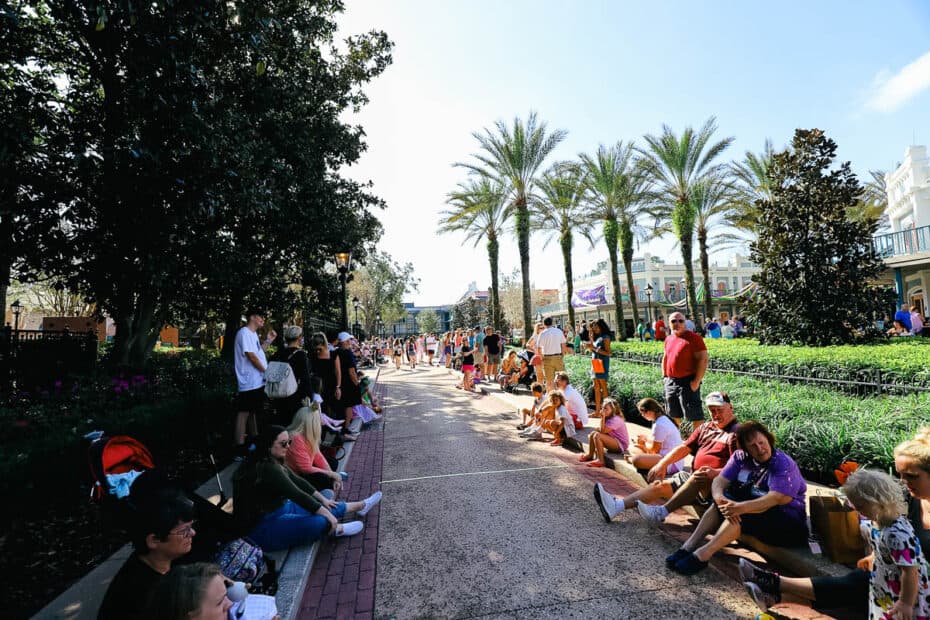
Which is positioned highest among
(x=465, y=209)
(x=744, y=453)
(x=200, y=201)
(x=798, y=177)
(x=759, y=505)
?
(x=465, y=209)

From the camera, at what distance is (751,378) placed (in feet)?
26.7

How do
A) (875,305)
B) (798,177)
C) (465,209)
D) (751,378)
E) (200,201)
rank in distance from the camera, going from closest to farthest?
(200,201) → (751,378) → (875,305) → (798,177) → (465,209)

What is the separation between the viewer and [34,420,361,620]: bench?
2762 millimetres

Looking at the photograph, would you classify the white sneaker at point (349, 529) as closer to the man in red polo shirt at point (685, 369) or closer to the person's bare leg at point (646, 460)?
the person's bare leg at point (646, 460)

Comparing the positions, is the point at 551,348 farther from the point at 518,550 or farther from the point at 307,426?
the point at 518,550

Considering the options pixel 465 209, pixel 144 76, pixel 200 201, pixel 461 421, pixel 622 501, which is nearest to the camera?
pixel 622 501

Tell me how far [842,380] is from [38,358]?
12533mm

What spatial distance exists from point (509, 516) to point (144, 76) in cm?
761

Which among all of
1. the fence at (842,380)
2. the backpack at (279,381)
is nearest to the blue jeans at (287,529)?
the backpack at (279,381)

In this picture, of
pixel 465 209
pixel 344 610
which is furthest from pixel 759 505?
pixel 465 209

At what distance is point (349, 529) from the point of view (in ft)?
13.1

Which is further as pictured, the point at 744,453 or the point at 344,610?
the point at 744,453

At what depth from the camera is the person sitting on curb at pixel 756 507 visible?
3.23m

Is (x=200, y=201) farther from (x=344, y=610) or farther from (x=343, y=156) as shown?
(x=343, y=156)
